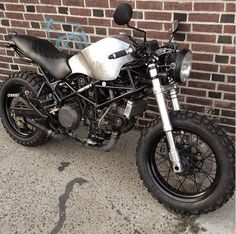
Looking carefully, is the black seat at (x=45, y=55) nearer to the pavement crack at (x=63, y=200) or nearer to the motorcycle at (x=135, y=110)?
the motorcycle at (x=135, y=110)

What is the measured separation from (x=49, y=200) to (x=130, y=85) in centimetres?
108

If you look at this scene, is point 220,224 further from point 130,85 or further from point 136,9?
point 136,9

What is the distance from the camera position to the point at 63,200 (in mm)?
2916

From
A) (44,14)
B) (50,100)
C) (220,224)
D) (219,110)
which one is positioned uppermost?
(44,14)

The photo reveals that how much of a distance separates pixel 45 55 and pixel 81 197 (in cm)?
116

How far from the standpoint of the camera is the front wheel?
2.47 metres

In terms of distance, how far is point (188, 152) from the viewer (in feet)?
8.74

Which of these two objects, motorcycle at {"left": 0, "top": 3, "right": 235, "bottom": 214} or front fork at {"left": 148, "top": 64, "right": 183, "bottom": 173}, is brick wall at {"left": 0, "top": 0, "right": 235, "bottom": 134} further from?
front fork at {"left": 148, "top": 64, "right": 183, "bottom": 173}

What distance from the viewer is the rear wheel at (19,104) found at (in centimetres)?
332

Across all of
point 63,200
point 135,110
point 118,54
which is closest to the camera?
point 118,54

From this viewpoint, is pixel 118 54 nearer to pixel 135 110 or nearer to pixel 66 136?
pixel 135 110

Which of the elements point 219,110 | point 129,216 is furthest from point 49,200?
point 219,110

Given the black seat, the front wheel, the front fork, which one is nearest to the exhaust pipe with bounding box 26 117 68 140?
the black seat

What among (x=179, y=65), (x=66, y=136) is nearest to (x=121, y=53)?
(x=179, y=65)
